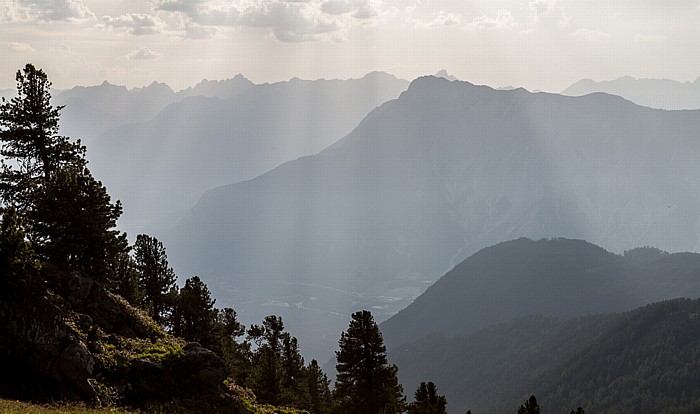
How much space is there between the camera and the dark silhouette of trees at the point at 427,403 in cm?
5184

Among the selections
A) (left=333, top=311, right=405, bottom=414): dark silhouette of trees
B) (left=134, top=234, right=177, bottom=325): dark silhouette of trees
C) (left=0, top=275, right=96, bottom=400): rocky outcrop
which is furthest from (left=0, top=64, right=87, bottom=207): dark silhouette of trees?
(left=333, top=311, right=405, bottom=414): dark silhouette of trees

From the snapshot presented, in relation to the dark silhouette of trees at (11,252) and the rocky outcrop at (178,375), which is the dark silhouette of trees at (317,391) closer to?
the rocky outcrop at (178,375)

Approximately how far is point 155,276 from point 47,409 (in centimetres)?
2836

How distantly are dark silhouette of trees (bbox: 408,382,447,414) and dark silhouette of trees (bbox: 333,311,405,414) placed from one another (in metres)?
2.86

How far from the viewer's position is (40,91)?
44344 mm

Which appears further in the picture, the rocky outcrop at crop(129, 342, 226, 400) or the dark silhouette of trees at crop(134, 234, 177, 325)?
the dark silhouette of trees at crop(134, 234, 177, 325)

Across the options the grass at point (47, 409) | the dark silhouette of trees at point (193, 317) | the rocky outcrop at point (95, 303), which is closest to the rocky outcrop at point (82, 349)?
the rocky outcrop at point (95, 303)

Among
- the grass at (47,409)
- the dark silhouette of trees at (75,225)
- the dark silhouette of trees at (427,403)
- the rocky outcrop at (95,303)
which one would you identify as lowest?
the grass at (47,409)

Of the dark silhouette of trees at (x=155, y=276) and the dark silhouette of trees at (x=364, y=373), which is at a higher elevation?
the dark silhouette of trees at (x=155, y=276)

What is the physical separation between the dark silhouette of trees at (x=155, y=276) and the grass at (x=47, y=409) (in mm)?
24163

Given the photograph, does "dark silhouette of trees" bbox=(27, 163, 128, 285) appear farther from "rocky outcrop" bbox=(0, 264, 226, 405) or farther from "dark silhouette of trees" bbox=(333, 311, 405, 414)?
"dark silhouette of trees" bbox=(333, 311, 405, 414)

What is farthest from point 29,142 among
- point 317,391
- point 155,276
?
point 317,391

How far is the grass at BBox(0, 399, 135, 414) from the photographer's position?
2290 cm

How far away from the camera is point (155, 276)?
52.4 m
